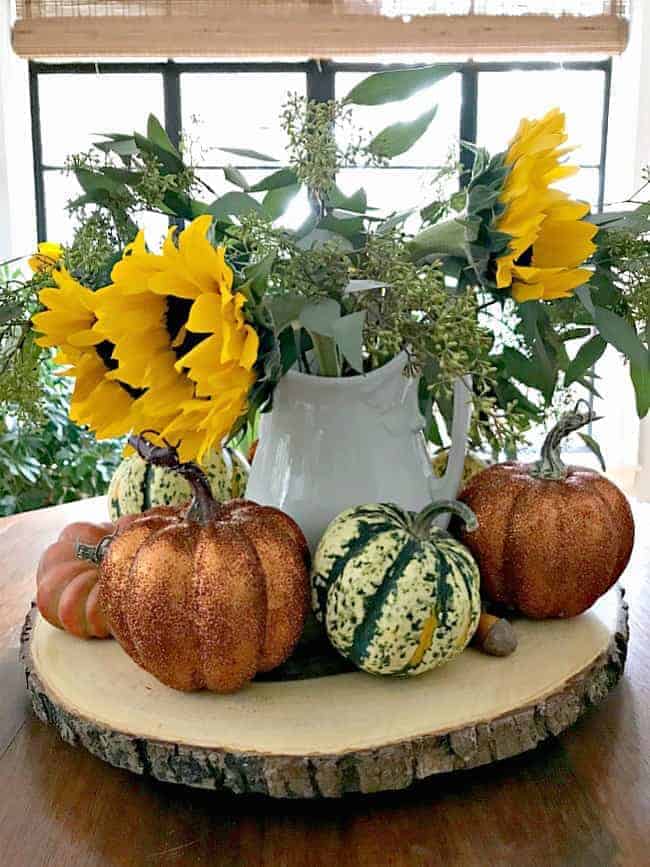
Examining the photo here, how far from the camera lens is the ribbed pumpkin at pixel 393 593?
2.01ft

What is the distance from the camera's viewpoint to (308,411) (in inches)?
27.6

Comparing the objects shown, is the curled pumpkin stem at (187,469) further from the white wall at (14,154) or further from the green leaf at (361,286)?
the white wall at (14,154)

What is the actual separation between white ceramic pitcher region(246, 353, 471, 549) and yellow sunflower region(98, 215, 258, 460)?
13 centimetres

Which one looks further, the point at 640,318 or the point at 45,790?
the point at 640,318

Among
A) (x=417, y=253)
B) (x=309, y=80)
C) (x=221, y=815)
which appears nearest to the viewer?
(x=221, y=815)

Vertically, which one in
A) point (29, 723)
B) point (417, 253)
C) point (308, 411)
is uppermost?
point (417, 253)

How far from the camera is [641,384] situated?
73 centimetres

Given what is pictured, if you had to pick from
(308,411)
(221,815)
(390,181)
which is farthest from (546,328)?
(390,181)

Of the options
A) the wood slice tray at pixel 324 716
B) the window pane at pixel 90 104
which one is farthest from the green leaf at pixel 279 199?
the window pane at pixel 90 104

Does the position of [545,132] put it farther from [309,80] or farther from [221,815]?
[309,80]

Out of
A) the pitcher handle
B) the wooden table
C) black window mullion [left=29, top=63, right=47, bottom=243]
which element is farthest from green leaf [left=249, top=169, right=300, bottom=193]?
black window mullion [left=29, top=63, right=47, bottom=243]

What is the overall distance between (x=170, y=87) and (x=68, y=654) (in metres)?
2.83

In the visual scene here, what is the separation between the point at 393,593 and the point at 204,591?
12 cm

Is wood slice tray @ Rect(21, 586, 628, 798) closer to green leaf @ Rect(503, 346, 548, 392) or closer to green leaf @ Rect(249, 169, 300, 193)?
green leaf @ Rect(503, 346, 548, 392)
